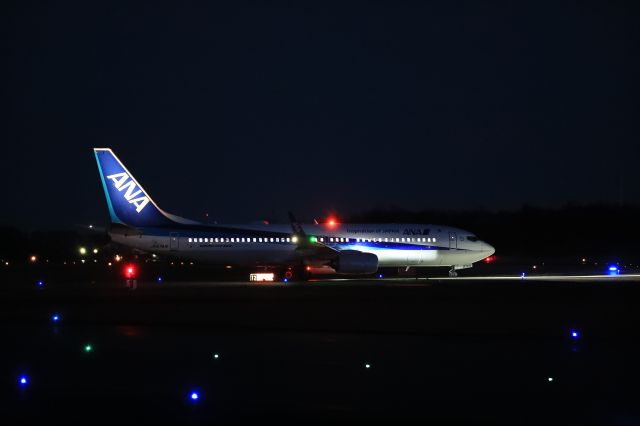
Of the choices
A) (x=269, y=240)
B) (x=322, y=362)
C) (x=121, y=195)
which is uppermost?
(x=121, y=195)

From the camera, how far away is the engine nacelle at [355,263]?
42.1 meters

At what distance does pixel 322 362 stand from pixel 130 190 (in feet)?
104

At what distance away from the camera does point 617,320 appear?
826 inches

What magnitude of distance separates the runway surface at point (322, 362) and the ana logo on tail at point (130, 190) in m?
16.9

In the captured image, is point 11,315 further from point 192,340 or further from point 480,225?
point 480,225

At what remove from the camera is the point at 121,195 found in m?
43.2

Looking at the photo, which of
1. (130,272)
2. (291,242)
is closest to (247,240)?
(291,242)

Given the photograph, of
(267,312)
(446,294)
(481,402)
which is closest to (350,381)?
(481,402)

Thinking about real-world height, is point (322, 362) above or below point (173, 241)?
below

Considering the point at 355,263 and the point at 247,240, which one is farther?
the point at 247,240

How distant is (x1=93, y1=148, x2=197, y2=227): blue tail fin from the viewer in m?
43.2

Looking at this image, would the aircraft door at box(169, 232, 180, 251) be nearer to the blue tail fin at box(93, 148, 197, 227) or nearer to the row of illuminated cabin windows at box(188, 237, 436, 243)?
the row of illuminated cabin windows at box(188, 237, 436, 243)

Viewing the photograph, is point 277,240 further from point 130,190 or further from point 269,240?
point 130,190

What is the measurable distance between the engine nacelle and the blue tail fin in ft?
33.7
